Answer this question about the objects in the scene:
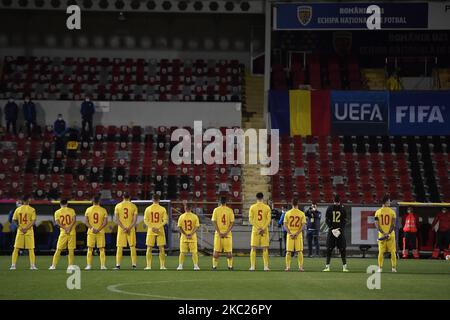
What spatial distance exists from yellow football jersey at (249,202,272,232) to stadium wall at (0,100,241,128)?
18.0 metres

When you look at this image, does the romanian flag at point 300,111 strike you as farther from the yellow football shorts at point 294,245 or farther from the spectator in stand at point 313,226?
the yellow football shorts at point 294,245

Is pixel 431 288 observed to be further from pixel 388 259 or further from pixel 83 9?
pixel 83 9

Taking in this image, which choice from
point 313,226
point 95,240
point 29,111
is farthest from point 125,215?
point 29,111

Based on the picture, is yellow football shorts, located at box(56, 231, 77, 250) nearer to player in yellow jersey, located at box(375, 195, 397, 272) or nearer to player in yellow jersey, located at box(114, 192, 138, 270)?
player in yellow jersey, located at box(114, 192, 138, 270)

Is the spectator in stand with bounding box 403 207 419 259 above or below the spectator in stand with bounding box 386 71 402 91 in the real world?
below

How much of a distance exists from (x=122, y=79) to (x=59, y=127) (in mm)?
4873

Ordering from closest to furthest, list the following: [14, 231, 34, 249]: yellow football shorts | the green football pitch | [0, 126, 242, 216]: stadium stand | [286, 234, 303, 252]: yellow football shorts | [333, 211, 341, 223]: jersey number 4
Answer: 1. the green football pitch
2. [333, 211, 341, 223]: jersey number 4
3. [14, 231, 34, 249]: yellow football shorts
4. [286, 234, 303, 252]: yellow football shorts
5. [0, 126, 242, 216]: stadium stand

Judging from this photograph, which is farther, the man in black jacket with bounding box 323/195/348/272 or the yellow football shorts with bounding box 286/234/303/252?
the yellow football shorts with bounding box 286/234/303/252

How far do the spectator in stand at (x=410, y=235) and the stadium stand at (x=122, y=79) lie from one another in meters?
12.9

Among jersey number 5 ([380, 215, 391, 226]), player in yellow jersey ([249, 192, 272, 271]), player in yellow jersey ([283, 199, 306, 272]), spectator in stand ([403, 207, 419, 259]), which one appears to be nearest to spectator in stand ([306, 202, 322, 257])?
spectator in stand ([403, 207, 419, 259])

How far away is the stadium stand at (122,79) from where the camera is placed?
4512cm

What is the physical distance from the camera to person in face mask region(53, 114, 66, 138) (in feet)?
139

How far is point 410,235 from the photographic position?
1357 inches

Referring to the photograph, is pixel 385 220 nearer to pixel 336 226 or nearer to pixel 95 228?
pixel 336 226
